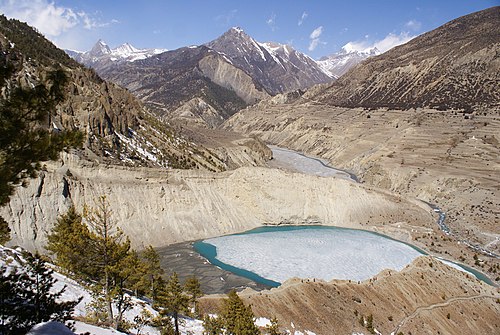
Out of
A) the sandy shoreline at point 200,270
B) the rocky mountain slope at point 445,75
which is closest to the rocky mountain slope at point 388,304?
the sandy shoreline at point 200,270

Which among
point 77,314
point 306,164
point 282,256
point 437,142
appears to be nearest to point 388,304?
point 282,256

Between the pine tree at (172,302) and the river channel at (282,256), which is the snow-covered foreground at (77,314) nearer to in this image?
the pine tree at (172,302)

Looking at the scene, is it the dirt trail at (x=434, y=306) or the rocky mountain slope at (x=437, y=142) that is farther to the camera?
the rocky mountain slope at (x=437, y=142)

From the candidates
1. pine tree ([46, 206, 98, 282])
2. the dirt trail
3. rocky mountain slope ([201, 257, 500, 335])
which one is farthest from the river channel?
pine tree ([46, 206, 98, 282])

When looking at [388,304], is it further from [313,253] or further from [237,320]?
[237,320]

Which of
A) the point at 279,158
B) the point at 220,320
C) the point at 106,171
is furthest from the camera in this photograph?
the point at 279,158

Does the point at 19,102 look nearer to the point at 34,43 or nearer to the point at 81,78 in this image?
the point at 81,78

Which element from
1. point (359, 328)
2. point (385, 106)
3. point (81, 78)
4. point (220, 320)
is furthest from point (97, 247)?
point (385, 106)

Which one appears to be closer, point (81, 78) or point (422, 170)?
point (81, 78)
